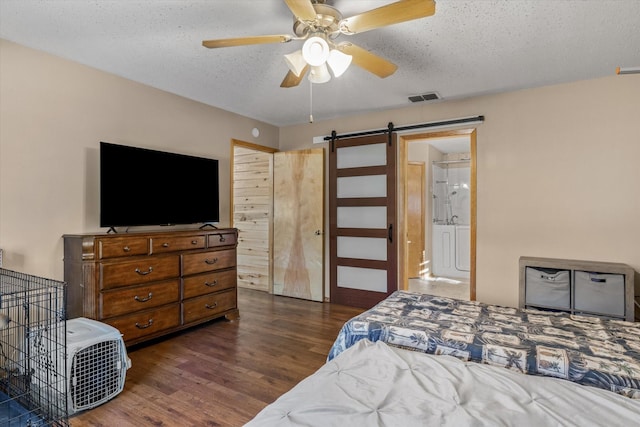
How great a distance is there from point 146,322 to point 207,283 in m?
0.71

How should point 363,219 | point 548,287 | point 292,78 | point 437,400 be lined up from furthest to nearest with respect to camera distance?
point 363,219, point 548,287, point 292,78, point 437,400

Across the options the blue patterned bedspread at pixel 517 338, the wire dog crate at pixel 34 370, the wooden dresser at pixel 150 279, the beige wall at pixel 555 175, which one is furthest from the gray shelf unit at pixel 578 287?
the wire dog crate at pixel 34 370

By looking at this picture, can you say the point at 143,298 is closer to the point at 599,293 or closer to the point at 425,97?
the point at 425,97

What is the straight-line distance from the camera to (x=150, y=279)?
3062mm

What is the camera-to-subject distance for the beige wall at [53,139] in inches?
102

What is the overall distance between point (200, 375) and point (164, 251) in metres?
1.19

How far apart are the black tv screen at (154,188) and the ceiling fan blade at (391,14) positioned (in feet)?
7.53

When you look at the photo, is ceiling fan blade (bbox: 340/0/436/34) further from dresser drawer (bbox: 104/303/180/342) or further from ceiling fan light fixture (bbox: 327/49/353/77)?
dresser drawer (bbox: 104/303/180/342)

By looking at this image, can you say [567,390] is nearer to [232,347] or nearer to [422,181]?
[232,347]

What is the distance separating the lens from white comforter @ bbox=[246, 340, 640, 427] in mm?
1081

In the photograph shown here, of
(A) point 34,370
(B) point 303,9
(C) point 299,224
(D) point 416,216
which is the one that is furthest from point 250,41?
(D) point 416,216

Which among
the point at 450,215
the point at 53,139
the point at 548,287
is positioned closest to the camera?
the point at 53,139

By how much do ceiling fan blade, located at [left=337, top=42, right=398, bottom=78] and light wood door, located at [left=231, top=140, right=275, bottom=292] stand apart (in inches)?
122

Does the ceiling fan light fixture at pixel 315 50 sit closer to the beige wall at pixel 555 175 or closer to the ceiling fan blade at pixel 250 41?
the ceiling fan blade at pixel 250 41
